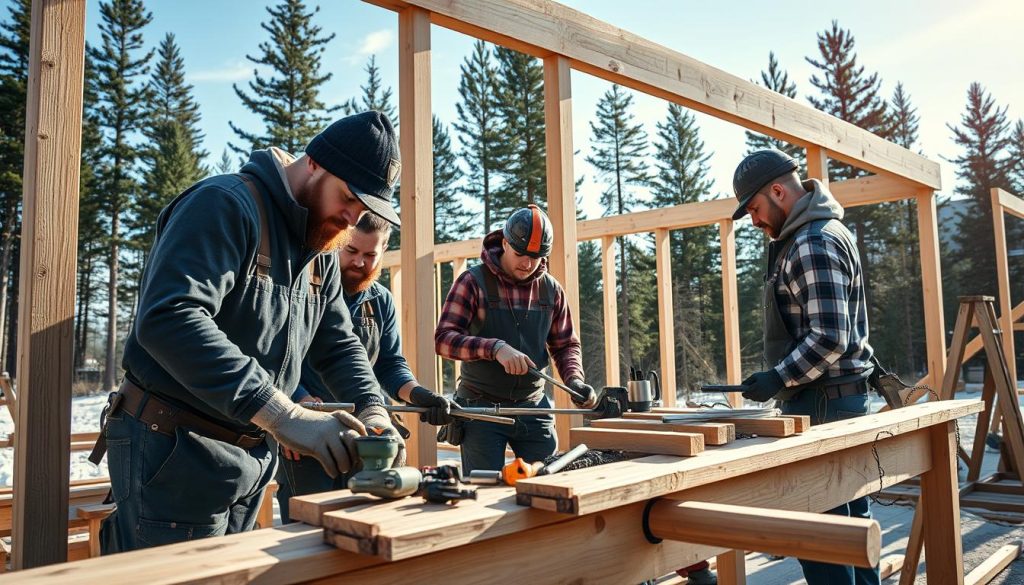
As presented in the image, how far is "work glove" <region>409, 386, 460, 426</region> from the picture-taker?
92.5 inches

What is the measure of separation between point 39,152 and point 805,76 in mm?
27484

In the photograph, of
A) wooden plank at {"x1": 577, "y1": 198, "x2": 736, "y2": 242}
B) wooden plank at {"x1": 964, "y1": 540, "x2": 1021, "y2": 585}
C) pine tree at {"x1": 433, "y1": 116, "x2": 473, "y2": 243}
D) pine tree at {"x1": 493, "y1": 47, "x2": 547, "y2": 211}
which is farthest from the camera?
pine tree at {"x1": 433, "y1": 116, "x2": 473, "y2": 243}

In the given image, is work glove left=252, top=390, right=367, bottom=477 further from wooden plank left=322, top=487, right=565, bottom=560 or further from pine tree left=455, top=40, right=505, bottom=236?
pine tree left=455, top=40, right=505, bottom=236

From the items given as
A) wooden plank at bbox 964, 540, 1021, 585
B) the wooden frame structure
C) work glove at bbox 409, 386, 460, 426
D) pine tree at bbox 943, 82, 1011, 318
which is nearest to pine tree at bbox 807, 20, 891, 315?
A: pine tree at bbox 943, 82, 1011, 318

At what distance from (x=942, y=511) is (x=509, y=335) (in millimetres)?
1852

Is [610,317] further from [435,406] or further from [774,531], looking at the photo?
[774,531]

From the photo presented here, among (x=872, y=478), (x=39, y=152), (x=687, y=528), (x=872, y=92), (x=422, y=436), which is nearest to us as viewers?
(x=687, y=528)

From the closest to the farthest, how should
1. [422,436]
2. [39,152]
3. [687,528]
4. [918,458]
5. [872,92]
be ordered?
1. [687,528]
2. [39,152]
3. [918,458]
4. [422,436]
5. [872,92]

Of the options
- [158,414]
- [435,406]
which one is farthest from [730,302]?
[158,414]

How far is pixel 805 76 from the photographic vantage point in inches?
1012

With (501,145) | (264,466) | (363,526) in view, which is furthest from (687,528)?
(501,145)

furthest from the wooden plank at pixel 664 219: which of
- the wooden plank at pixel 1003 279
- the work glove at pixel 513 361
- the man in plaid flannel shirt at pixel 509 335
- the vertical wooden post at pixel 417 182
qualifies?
the vertical wooden post at pixel 417 182

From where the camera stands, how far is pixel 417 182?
2.89 metres

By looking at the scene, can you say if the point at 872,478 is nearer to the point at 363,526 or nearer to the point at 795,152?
the point at 363,526
